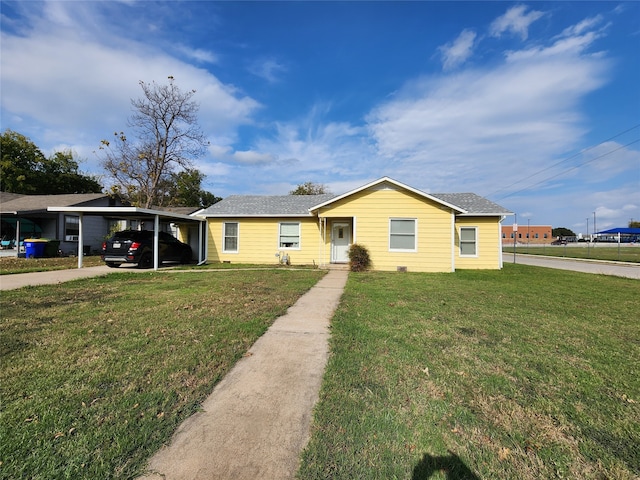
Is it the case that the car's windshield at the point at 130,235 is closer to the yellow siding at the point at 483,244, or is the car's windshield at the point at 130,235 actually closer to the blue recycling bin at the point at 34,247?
the blue recycling bin at the point at 34,247

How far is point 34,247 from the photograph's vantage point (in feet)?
58.4

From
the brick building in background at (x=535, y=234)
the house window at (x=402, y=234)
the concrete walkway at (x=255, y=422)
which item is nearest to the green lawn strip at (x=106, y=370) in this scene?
the concrete walkway at (x=255, y=422)

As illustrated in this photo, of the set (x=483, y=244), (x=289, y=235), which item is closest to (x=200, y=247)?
(x=289, y=235)

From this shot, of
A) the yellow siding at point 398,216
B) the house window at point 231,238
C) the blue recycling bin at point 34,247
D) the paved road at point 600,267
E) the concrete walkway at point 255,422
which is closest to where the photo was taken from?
the concrete walkway at point 255,422

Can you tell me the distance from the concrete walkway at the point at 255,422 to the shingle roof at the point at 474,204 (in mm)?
12120

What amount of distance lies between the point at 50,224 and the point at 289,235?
17.3 m

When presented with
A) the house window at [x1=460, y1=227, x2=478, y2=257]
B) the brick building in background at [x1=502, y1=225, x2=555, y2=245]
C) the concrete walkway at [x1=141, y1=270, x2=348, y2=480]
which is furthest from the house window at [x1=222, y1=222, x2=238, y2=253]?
the brick building in background at [x1=502, y1=225, x2=555, y2=245]

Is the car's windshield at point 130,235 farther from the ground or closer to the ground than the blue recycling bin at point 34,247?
farther from the ground

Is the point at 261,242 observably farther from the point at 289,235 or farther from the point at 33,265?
the point at 33,265

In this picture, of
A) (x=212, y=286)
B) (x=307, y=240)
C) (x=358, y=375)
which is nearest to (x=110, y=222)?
(x=307, y=240)

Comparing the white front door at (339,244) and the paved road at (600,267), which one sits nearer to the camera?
the paved road at (600,267)

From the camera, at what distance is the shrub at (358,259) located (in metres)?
13.7

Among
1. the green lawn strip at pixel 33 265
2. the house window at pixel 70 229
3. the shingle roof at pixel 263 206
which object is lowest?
the green lawn strip at pixel 33 265

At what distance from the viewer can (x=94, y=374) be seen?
128 inches
